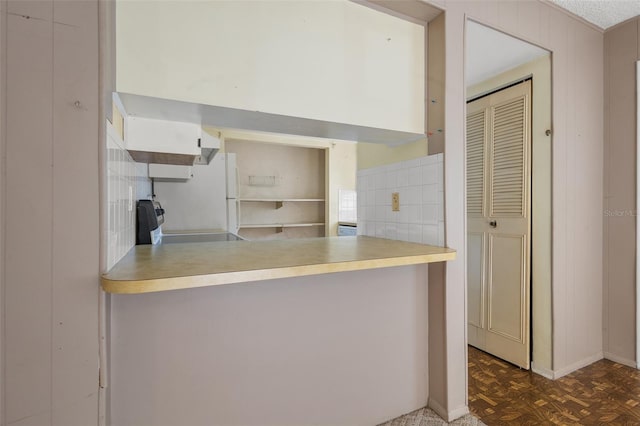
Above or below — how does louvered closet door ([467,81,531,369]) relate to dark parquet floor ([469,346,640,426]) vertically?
above

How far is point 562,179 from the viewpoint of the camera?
7.09ft

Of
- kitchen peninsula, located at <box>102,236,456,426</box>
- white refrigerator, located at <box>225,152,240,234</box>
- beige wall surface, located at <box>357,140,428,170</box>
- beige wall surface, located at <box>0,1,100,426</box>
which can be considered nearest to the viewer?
beige wall surface, located at <box>0,1,100,426</box>

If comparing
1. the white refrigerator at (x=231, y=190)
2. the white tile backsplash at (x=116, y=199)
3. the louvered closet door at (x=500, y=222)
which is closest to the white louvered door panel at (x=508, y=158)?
the louvered closet door at (x=500, y=222)

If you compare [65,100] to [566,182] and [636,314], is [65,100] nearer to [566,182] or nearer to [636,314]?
[566,182]

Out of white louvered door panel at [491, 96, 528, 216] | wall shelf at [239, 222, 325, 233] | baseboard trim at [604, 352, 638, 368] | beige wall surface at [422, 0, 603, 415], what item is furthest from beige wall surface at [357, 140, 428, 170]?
wall shelf at [239, 222, 325, 233]

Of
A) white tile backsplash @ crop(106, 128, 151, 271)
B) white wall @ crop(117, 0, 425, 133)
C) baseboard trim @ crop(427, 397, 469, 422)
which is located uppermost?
white wall @ crop(117, 0, 425, 133)

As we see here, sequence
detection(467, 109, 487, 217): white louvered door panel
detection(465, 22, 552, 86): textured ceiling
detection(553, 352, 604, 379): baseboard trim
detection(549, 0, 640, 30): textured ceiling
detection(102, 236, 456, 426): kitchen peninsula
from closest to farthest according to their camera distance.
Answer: detection(102, 236, 456, 426): kitchen peninsula, detection(465, 22, 552, 86): textured ceiling, detection(549, 0, 640, 30): textured ceiling, detection(553, 352, 604, 379): baseboard trim, detection(467, 109, 487, 217): white louvered door panel

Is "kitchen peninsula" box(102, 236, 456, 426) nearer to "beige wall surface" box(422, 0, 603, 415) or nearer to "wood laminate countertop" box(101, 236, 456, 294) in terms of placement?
"wood laminate countertop" box(101, 236, 456, 294)

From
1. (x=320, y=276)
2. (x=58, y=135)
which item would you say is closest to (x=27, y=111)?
(x=58, y=135)

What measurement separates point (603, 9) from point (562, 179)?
44.1 inches

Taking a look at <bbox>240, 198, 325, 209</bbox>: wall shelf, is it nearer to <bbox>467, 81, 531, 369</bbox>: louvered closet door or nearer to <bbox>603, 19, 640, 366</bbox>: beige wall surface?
<bbox>467, 81, 531, 369</bbox>: louvered closet door

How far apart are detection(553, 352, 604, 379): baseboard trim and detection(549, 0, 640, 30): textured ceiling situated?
7.74 feet

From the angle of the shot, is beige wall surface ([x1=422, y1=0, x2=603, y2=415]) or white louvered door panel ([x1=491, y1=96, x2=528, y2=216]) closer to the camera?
beige wall surface ([x1=422, y1=0, x2=603, y2=415])

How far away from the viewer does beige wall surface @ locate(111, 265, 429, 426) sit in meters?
1.14
